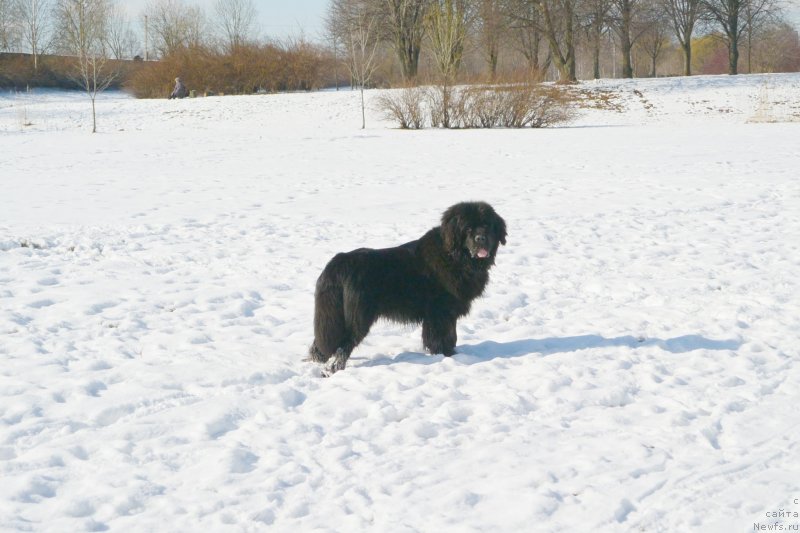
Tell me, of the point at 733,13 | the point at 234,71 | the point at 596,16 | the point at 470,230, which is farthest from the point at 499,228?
the point at 733,13

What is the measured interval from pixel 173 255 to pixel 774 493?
7200 mm

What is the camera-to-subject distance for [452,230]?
18.2 ft

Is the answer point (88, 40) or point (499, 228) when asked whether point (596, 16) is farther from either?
point (499, 228)

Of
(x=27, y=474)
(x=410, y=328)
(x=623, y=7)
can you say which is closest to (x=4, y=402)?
(x=27, y=474)

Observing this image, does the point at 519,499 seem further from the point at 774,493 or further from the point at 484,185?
the point at 484,185

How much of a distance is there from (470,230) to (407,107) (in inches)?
1049

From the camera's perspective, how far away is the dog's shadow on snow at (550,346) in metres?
5.60

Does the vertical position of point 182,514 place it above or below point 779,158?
below

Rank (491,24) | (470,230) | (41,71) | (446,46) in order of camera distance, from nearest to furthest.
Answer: (470,230), (446,46), (491,24), (41,71)

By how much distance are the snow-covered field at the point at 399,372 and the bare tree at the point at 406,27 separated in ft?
118

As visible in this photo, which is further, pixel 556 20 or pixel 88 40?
pixel 556 20

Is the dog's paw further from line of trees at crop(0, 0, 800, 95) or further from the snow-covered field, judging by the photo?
line of trees at crop(0, 0, 800, 95)

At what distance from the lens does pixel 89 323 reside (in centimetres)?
640

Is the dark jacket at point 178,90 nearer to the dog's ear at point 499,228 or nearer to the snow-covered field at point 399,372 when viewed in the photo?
the snow-covered field at point 399,372
